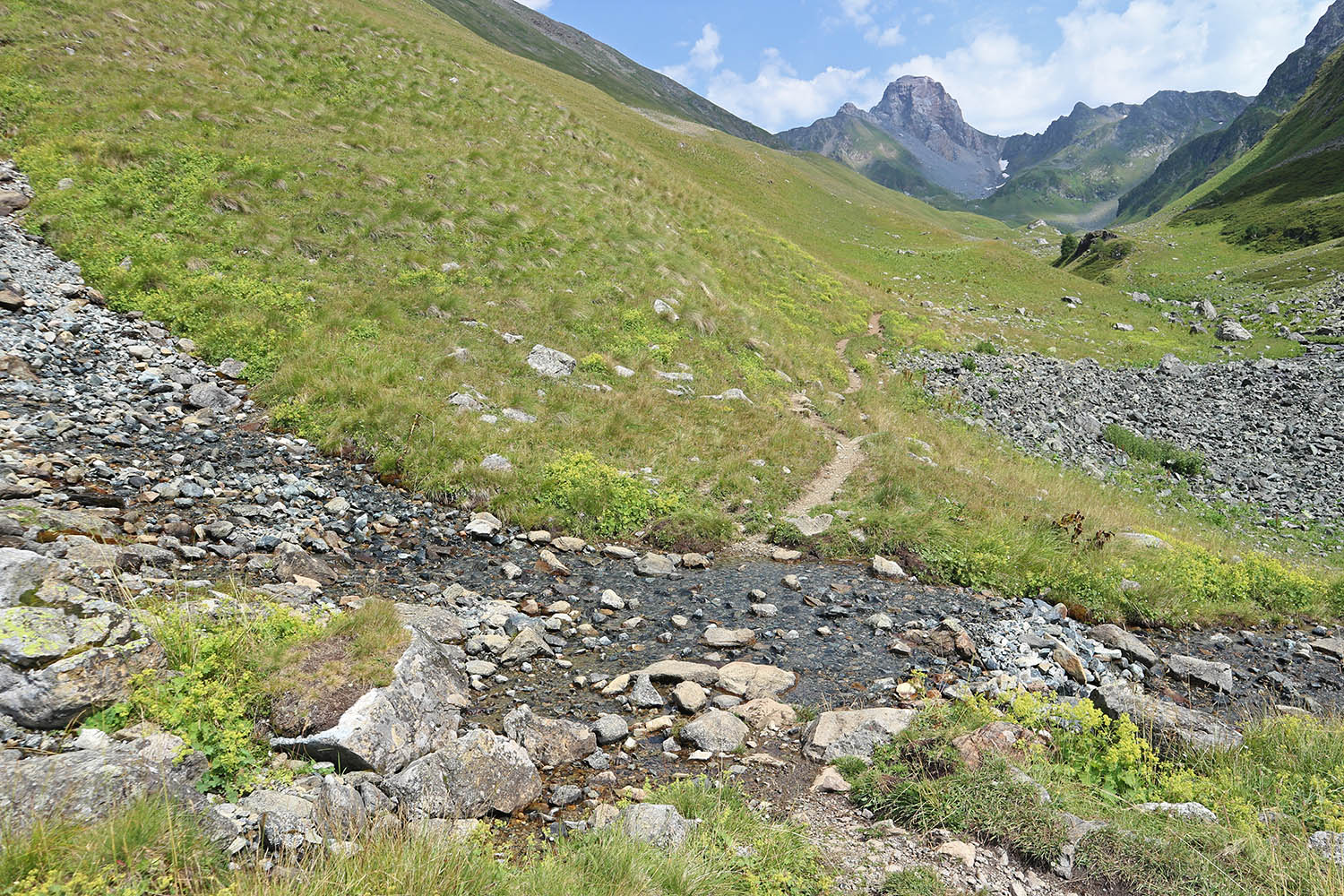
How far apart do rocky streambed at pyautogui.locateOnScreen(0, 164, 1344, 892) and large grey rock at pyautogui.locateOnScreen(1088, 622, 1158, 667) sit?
2.6 inches

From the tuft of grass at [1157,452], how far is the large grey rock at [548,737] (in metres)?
26.7

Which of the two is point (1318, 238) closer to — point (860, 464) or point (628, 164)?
point (628, 164)

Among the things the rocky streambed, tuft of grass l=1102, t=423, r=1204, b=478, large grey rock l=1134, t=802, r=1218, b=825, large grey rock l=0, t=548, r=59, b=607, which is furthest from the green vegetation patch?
tuft of grass l=1102, t=423, r=1204, b=478

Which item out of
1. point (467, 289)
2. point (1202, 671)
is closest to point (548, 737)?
point (1202, 671)

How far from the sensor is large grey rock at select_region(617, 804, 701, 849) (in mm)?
5195

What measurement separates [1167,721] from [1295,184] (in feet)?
503

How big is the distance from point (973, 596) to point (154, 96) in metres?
33.0

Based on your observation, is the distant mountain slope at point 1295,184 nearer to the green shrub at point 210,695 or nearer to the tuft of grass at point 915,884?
the tuft of grass at point 915,884

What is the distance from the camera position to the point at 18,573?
223 inches

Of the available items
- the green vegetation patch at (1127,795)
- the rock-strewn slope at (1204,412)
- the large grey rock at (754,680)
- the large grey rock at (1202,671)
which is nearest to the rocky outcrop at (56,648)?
the large grey rock at (754,680)

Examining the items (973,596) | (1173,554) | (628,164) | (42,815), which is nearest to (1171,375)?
(1173,554)

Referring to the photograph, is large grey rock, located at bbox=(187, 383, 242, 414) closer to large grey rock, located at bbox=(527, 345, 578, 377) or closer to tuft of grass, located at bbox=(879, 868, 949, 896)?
large grey rock, located at bbox=(527, 345, 578, 377)

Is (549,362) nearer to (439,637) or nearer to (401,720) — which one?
(439,637)

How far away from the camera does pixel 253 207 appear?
64.4ft
